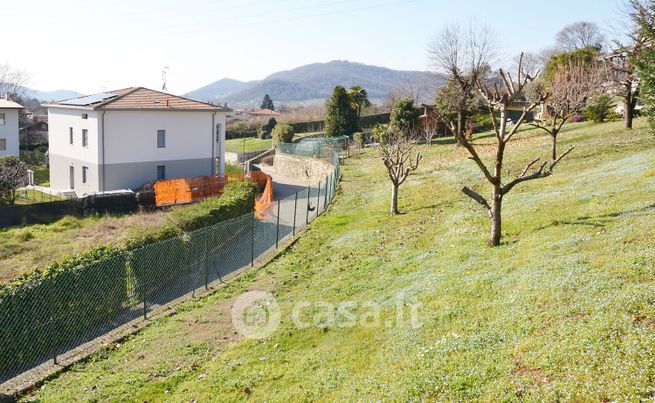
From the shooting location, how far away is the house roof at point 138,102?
1407 inches

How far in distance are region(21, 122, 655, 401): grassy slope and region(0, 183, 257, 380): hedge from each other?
1056 mm

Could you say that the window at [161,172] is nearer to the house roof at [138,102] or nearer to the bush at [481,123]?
the house roof at [138,102]

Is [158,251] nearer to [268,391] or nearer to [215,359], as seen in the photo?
Answer: [215,359]

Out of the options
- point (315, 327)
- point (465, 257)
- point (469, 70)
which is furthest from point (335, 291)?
point (469, 70)

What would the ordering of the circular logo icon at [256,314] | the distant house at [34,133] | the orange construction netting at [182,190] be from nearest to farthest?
the circular logo icon at [256,314], the orange construction netting at [182,190], the distant house at [34,133]

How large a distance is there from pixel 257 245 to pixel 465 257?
318 inches

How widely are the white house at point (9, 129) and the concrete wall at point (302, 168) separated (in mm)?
29091

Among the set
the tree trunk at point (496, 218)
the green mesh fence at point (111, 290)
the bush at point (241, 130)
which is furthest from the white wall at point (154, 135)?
the bush at point (241, 130)

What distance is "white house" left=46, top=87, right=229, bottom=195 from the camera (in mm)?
35531

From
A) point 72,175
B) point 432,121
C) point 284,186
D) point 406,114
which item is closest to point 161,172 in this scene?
point 72,175

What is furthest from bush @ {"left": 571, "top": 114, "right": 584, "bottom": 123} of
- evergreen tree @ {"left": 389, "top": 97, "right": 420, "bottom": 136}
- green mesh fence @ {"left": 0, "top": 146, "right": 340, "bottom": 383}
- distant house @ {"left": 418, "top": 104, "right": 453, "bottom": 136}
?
green mesh fence @ {"left": 0, "top": 146, "right": 340, "bottom": 383}

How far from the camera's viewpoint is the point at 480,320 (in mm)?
9414

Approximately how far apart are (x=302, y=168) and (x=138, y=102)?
13.0 m

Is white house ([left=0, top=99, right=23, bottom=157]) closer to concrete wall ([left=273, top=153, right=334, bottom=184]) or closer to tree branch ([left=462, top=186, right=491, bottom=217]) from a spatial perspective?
concrete wall ([left=273, top=153, right=334, bottom=184])
